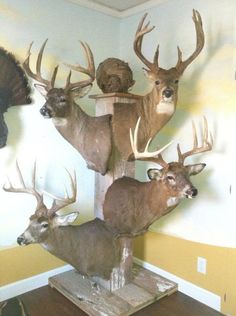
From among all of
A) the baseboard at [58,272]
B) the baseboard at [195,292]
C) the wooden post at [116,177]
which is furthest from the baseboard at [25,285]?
the baseboard at [195,292]

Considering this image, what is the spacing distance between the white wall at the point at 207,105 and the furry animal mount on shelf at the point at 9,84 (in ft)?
4.29

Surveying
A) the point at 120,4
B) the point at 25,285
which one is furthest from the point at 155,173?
the point at 120,4

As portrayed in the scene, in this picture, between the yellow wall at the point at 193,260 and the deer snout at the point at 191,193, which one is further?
the yellow wall at the point at 193,260

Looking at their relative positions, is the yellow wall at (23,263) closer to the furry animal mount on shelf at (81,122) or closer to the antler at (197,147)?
the furry animal mount on shelf at (81,122)

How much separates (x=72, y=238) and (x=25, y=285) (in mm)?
723

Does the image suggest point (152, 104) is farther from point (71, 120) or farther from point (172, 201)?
point (172, 201)

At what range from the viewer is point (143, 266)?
3076 mm

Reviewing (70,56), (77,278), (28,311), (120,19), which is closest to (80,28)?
(70,56)

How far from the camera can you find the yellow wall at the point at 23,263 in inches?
101

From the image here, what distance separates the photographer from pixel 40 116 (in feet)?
8.82

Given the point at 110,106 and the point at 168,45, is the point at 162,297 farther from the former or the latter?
the point at 168,45

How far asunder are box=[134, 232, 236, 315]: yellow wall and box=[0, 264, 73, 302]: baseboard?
0.92 m

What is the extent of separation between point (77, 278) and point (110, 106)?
161 centimetres

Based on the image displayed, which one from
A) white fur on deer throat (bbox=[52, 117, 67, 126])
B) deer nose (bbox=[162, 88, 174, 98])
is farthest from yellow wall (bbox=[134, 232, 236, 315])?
white fur on deer throat (bbox=[52, 117, 67, 126])
